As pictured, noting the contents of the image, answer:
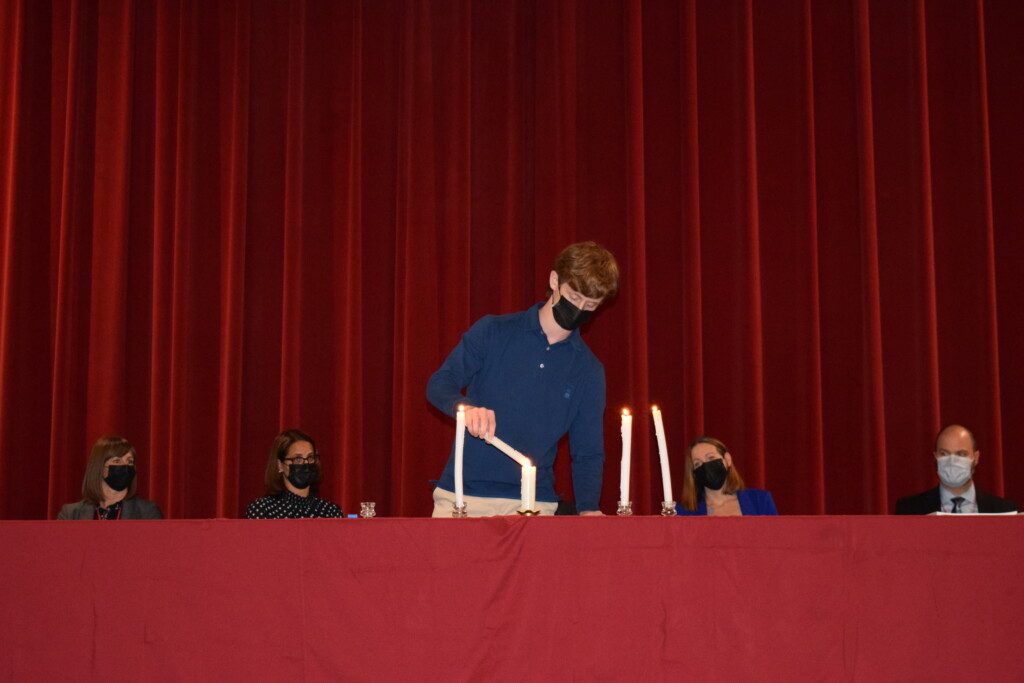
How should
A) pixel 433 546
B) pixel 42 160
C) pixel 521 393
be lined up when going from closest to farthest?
pixel 433 546
pixel 521 393
pixel 42 160

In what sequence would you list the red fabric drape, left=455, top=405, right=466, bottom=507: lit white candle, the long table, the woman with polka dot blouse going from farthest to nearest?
the red fabric drape
the woman with polka dot blouse
left=455, top=405, right=466, bottom=507: lit white candle
the long table

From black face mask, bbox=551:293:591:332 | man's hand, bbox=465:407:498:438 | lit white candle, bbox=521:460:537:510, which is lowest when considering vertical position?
lit white candle, bbox=521:460:537:510

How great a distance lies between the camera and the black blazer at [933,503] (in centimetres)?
345

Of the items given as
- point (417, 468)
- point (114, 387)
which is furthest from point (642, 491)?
point (114, 387)

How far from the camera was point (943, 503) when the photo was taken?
3.56 meters

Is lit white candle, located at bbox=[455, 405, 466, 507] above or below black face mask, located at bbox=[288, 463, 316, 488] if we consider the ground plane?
above

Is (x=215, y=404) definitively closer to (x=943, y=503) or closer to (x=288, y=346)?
(x=288, y=346)

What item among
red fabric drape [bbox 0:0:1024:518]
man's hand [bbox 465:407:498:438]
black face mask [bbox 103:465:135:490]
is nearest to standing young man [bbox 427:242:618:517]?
man's hand [bbox 465:407:498:438]

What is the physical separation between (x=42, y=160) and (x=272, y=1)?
1306 millimetres

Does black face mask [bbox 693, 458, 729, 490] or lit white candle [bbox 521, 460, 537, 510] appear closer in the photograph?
lit white candle [bbox 521, 460, 537, 510]

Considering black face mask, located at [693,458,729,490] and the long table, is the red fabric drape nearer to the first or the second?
black face mask, located at [693,458,729,490]

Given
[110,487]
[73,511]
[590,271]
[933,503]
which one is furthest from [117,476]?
[933,503]

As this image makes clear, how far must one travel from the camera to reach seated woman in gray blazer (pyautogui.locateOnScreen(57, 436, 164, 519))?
3.62m

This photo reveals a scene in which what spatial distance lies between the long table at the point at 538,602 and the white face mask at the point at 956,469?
197 centimetres
